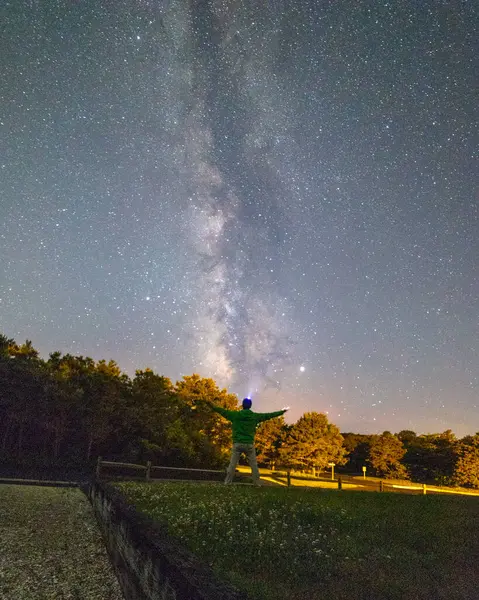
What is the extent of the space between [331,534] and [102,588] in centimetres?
372

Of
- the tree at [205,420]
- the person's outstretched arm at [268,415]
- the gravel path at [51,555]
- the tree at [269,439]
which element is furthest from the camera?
the tree at [269,439]

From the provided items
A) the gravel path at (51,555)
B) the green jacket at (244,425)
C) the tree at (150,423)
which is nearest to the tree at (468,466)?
the tree at (150,423)

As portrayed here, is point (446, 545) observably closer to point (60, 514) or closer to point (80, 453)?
point (60, 514)

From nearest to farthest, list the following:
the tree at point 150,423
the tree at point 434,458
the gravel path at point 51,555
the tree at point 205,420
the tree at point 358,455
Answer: the gravel path at point 51,555 < the tree at point 150,423 < the tree at point 205,420 < the tree at point 434,458 < the tree at point 358,455

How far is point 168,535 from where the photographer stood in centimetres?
625

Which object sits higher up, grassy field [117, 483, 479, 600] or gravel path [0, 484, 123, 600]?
grassy field [117, 483, 479, 600]

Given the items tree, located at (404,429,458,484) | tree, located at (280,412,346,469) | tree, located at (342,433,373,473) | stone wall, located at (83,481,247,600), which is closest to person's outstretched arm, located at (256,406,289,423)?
stone wall, located at (83,481,247,600)

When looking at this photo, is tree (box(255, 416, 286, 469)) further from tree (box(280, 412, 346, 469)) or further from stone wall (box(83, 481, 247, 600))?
stone wall (box(83, 481, 247, 600))

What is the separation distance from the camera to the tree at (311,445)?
235ft

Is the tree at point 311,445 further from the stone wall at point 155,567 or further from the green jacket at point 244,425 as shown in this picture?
the stone wall at point 155,567

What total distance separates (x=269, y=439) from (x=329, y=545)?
7510cm

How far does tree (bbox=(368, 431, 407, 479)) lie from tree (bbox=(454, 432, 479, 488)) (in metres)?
10.00

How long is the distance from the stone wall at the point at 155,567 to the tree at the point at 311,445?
68.9 metres

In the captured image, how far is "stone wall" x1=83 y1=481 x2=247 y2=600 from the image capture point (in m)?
4.01
